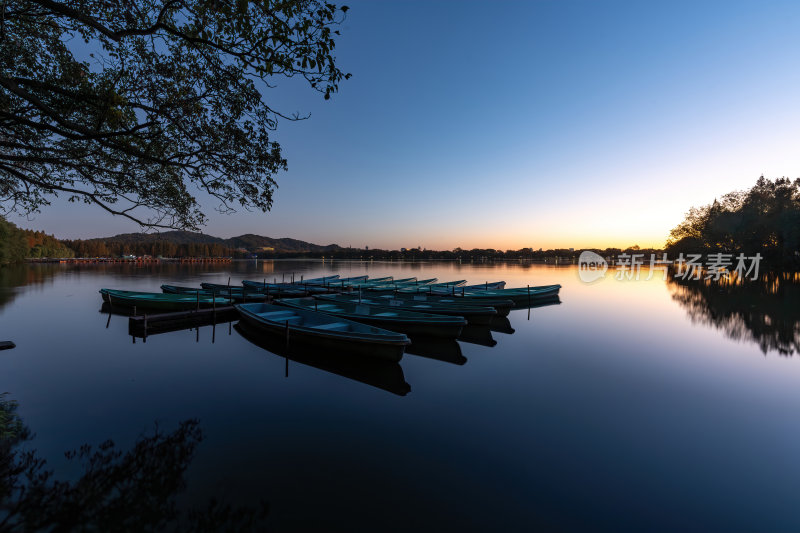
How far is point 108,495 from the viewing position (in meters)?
5.26

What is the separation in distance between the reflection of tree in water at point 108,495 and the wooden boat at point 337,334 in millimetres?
5500

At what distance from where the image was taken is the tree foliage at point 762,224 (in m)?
48.5

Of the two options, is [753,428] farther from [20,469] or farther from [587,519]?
[20,469]

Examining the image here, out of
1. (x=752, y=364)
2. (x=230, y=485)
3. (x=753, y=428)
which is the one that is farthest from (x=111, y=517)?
(x=752, y=364)

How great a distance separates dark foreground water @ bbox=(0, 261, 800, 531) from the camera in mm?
5539

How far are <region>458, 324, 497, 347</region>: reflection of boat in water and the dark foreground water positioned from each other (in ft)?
1.04

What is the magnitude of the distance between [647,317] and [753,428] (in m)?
19.2

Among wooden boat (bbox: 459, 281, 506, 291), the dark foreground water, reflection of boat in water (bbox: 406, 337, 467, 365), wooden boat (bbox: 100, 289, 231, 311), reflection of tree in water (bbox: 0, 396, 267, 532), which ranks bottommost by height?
the dark foreground water

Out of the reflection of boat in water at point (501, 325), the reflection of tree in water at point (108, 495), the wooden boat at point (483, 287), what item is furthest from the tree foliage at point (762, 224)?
the reflection of tree in water at point (108, 495)

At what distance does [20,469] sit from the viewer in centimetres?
589

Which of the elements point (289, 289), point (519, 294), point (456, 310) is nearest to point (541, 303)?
point (519, 294)

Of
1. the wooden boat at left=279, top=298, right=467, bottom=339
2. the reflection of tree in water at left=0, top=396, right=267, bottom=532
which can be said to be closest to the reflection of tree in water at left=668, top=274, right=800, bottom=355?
the wooden boat at left=279, top=298, right=467, bottom=339

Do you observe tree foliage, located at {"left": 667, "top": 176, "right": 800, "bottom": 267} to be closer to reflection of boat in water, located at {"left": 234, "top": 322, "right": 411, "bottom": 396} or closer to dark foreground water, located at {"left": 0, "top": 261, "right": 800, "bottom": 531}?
dark foreground water, located at {"left": 0, "top": 261, "right": 800, "bottom": 531}

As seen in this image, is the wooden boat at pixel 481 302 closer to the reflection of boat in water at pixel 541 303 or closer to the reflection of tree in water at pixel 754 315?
the reflection of boat in water at pixel 541 303
